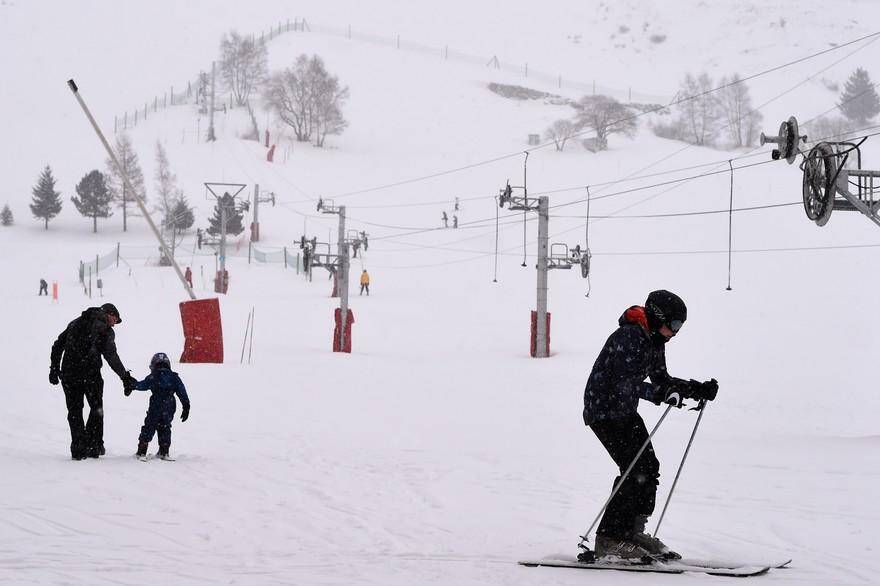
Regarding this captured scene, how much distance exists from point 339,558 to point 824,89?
122 meters

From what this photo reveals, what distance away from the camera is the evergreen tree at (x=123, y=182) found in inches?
2522

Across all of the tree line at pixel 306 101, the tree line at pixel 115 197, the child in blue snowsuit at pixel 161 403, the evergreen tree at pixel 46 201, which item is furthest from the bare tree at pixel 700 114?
the child in blue snowsuit at pixel 161 403

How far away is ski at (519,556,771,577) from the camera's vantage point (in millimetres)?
4977

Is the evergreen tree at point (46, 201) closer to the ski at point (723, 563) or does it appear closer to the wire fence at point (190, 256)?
the wire fence at point (190, 256)

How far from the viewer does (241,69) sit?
96000 mm

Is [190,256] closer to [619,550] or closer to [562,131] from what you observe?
[562,131]

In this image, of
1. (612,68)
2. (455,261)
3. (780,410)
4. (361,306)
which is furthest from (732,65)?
(780,410)

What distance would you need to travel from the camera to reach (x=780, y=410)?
17.0 meters

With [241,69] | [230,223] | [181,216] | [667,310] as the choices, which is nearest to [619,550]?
[667,310]

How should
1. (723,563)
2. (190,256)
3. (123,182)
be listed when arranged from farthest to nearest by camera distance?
(123,182)
(190,256)
(723,563)

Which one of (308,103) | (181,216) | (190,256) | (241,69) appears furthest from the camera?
(241,69)

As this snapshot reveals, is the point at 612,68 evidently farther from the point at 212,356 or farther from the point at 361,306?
the point at 212,356

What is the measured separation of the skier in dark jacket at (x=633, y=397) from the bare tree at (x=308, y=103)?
79.3 meters

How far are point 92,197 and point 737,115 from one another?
64962 millimetres
